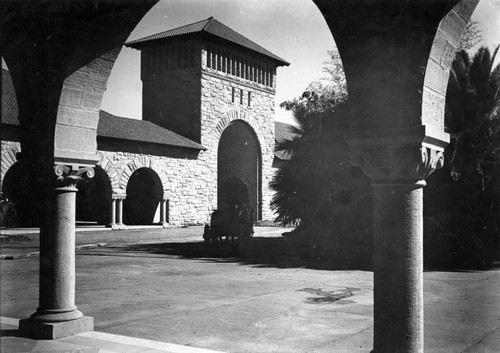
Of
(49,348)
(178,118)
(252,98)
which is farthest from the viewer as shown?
(252,98)

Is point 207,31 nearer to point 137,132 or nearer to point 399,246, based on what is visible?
point 137,132

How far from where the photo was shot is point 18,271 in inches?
415

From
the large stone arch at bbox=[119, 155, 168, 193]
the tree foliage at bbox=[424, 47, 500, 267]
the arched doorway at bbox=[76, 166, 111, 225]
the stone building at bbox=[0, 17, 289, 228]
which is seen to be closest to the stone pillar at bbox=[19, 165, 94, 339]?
the tree foliage at bbox=[424, 47, 500, 267]

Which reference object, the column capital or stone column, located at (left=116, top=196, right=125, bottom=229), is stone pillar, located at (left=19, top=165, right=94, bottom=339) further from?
stone column, located at (left=116, top=196, right=125, bottom=229)

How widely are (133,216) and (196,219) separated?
3.23 meters

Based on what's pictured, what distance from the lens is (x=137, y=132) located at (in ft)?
81.3

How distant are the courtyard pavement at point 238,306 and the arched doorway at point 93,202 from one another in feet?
42.7

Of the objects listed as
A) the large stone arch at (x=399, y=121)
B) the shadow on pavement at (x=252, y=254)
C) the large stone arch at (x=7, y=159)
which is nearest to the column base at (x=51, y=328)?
the large stone arch at (x=399, y=121)

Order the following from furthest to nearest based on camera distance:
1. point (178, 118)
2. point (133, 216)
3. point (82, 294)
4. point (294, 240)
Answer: point (178, 118)
point (133, 216)
point (294, 240)
point (82, 294)

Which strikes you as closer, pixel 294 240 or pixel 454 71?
pixel 454 71

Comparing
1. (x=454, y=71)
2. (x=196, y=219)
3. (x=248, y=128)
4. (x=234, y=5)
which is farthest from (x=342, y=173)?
(x=248, y=128)

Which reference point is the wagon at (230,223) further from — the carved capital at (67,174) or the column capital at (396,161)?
the column capital at (396,161)

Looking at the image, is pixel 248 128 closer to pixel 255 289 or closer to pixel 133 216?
pixel 133 216

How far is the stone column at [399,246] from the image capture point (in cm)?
350
